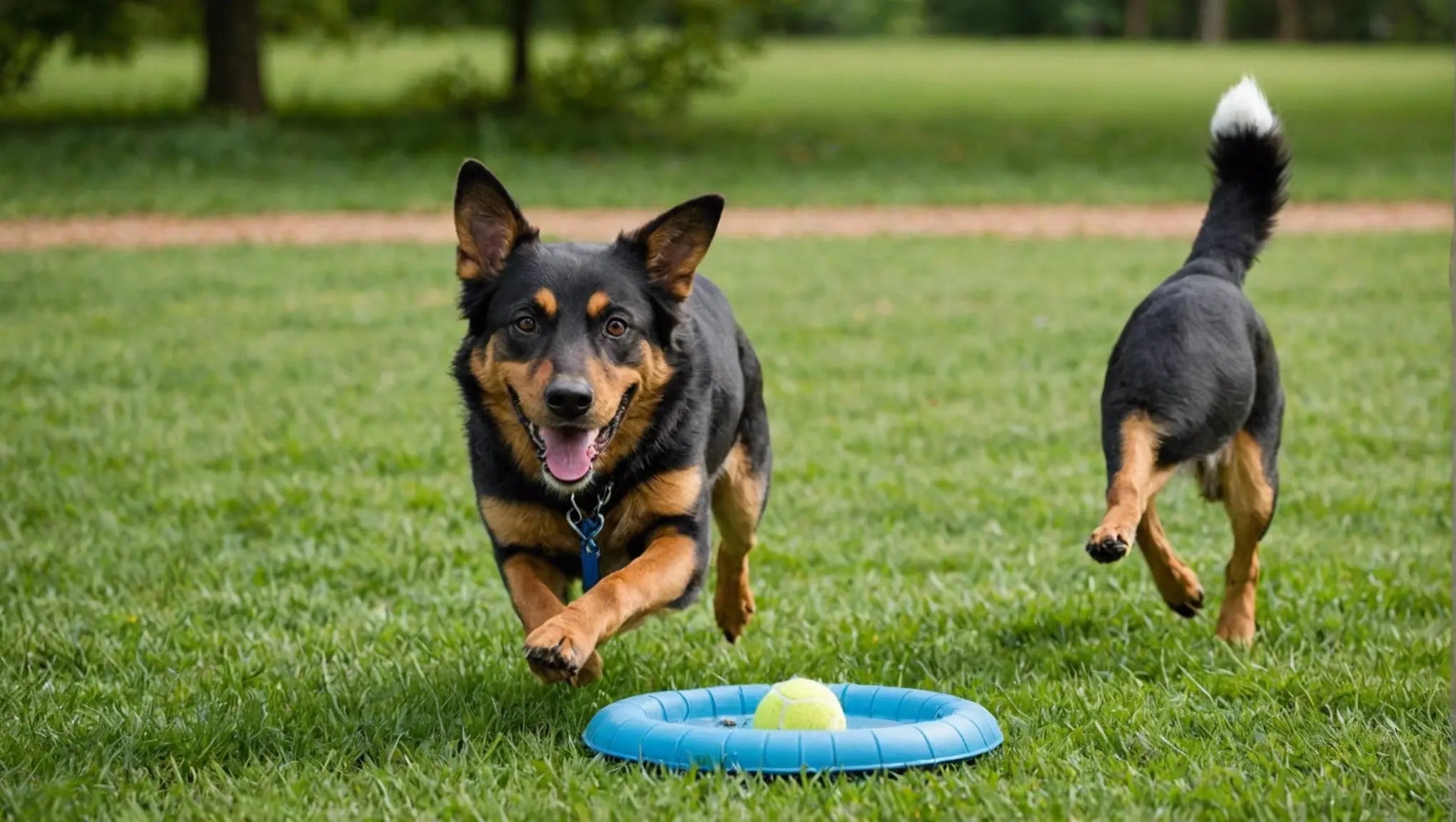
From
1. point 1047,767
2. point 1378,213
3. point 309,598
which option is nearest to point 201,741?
point 309,598

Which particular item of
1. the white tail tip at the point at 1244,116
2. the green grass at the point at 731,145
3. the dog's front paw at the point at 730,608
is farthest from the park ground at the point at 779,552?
the green grass at the point at 731,145

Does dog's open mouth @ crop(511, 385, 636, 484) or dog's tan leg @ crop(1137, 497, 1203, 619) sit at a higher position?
dog's open mouth @ crop(511, 385, 636, 484)

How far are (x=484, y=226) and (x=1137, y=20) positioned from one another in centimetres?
8925

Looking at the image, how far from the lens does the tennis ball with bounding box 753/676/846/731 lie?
15.0 ft

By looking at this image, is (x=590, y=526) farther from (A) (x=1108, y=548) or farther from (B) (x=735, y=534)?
(A) (x=1108, y=548)

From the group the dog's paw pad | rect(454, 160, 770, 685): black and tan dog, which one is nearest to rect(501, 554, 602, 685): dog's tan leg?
rect(454, 160, 770, 685): black and tan dog

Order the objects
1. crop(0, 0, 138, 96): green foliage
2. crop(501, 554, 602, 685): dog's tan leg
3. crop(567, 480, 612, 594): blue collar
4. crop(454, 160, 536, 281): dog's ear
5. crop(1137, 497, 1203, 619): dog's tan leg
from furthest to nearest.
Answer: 1. crop(0, 0, 138, 96): green foliage
2. crop(1137, 497, 1203, 619): dog's tan leg
3. crop(454, 160, 536, 281): dog's ear
4. crop(567, 480, 612, 594): blue collar
5. crop(501, 554, 602, 685): dog's tan leg

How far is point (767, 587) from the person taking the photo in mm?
6863

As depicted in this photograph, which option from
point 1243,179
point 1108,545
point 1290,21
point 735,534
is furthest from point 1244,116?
point 1290,21

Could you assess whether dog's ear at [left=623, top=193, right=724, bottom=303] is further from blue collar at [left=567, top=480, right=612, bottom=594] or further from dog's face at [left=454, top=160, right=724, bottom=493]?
blue collar at [left=567, top=480, right=612, bottom=594]

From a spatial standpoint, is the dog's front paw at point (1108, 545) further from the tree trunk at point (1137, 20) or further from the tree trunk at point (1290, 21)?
the tree trunk at point (1137, 20)

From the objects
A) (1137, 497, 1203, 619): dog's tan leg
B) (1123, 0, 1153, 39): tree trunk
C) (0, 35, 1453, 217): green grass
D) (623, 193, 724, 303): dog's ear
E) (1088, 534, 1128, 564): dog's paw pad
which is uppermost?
(623, 193, 724, 303): dog's ear

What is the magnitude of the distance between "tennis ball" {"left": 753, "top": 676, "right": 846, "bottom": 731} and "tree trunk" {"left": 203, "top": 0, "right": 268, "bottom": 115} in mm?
26159

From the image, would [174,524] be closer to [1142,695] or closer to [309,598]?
[309,598]
